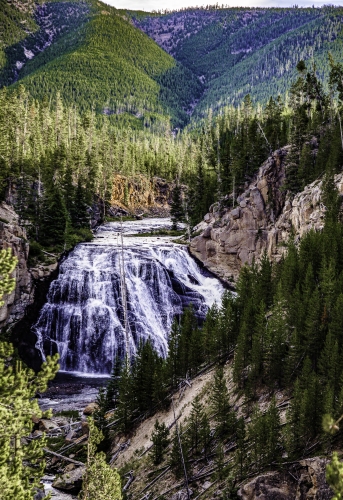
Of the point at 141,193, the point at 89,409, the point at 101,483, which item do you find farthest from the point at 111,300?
the point at 141,193

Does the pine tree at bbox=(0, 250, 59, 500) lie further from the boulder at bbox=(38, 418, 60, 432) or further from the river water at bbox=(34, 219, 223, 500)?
the river water at bbox=(34, 219, 223, 500)

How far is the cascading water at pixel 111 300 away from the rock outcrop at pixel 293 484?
2581 centimetres

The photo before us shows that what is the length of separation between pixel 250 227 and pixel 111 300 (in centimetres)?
2021

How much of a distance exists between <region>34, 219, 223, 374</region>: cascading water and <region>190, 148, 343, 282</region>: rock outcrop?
2789 mm

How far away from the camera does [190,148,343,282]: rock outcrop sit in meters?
50.9

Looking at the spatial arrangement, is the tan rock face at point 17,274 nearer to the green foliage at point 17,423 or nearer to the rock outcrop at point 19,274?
the rock outcrop at point 19,274

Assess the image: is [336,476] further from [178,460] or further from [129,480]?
[129,480]

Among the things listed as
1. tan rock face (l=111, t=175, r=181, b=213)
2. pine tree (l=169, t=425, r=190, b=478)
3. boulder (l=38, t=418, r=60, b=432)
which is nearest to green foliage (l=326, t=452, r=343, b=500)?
pine tree (l=169, t=425, r=190, b=478)

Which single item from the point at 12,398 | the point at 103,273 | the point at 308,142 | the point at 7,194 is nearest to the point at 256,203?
the point at 308,142

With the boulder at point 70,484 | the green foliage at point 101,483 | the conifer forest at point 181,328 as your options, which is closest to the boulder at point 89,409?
the conifer forest at point 181,328

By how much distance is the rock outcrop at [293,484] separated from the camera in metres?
12.0

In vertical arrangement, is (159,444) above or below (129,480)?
above

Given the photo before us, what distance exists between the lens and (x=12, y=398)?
8.41m

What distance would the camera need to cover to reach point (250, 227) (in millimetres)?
53156
